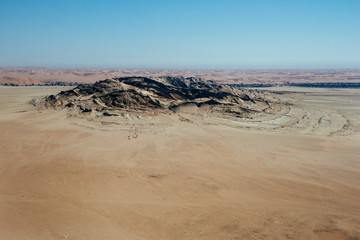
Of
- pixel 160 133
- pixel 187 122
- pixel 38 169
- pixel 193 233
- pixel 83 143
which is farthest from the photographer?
pixel 187 122

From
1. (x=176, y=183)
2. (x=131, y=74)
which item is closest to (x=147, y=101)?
(x=176, y=183)

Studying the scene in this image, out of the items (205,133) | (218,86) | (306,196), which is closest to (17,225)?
A: (306,196)

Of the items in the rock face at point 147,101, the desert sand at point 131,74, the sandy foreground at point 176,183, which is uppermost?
the desert sand at point 131,74

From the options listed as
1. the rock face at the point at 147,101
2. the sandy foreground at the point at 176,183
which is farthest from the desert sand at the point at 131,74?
the sandy foreground at the point at 176,183

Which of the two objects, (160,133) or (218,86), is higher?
(218,86)

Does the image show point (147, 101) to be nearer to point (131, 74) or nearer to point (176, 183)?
point (176, 183)

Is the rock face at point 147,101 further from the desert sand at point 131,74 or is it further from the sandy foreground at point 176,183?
the desert sand at point 131,74

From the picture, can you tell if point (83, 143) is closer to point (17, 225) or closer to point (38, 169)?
point (38, 169)

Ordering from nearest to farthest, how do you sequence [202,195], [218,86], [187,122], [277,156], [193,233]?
1. [193,233]
2. [202,195]
3. [277,156]
4. [187,122]
5. [218,86]
